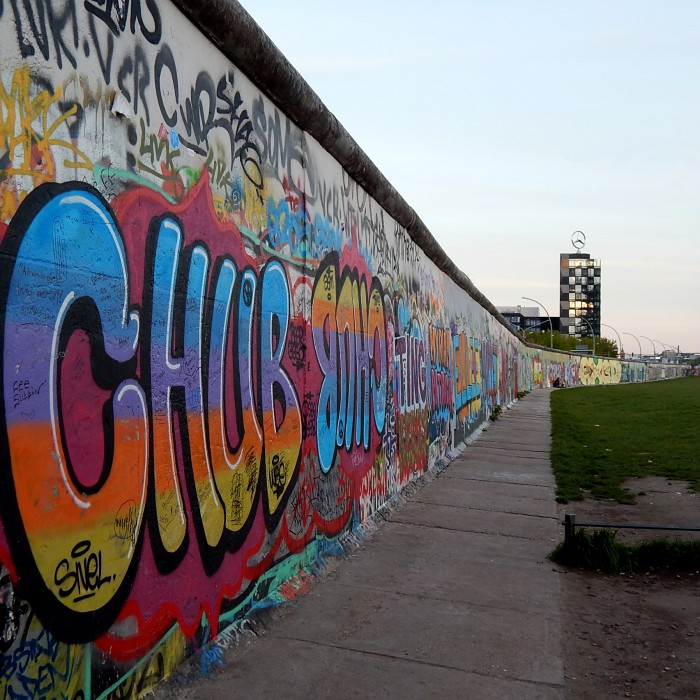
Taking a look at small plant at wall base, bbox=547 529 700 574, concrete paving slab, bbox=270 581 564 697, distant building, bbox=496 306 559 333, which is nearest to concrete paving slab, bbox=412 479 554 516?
A: small plant at wall base, bbox=547 529 700 574

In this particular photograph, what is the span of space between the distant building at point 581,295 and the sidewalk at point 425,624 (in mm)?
171901

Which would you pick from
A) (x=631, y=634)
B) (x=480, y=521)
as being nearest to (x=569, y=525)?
(x=631, y=634)

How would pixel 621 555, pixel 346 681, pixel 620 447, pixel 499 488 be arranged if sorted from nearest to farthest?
1. pixel 346 681
2. pixel 621 555
3. pixel 499 488
4. pixel 620 447

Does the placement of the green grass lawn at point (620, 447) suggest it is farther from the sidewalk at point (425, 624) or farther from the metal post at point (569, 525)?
the metal post at point (569, 525)

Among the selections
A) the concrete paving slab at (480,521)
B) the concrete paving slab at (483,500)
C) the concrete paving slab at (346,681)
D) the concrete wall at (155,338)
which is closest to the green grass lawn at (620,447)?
the concrete paving slab at (483,500)

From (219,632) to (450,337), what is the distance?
10.2 m

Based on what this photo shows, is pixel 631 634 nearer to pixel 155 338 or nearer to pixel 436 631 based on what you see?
pixel 436 631

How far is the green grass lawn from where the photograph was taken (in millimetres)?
9906

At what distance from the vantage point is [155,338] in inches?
129

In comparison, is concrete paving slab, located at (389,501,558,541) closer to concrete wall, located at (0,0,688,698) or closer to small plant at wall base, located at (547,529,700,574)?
small plant at wall base, located at (547,529,700,574)

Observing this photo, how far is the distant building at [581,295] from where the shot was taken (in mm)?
170625

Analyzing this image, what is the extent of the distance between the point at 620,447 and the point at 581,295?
166053 mm

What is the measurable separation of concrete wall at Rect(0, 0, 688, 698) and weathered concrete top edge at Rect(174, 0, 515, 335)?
0.02 m

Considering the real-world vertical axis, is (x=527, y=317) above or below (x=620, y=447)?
above
